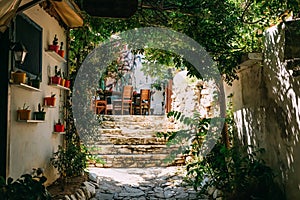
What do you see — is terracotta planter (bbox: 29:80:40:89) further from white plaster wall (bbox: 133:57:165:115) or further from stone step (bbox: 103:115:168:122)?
white plaster wall (bbox: 133:57:165:115)

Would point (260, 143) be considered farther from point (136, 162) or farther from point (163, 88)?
point (163, 88)

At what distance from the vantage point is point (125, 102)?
12281mm

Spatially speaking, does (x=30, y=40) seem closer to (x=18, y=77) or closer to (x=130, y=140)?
(x=18, y=77)

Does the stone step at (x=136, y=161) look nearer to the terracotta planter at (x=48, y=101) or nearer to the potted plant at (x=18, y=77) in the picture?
the terracotta planter at (x=48, y=101)

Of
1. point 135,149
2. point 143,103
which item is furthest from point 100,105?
point 135,149

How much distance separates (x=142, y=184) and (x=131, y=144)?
105 inches

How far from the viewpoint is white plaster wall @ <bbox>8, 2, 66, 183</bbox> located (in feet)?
11.8

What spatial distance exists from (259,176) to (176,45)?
2.76 m

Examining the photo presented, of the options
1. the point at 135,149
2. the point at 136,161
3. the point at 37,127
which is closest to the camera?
the point at 37,127

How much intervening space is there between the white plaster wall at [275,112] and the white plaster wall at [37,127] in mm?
2729

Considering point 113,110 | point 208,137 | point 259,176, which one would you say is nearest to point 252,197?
point 259,176

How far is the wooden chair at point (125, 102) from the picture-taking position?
11.9 meters

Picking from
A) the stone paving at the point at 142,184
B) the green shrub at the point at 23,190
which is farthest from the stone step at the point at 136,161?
the green shrub at the point at 23,190

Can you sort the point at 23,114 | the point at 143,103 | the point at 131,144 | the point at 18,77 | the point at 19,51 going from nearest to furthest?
the point at 19,51, the point at 18,77, the point at 23,114, the point at 131,144, the point at 143,103
